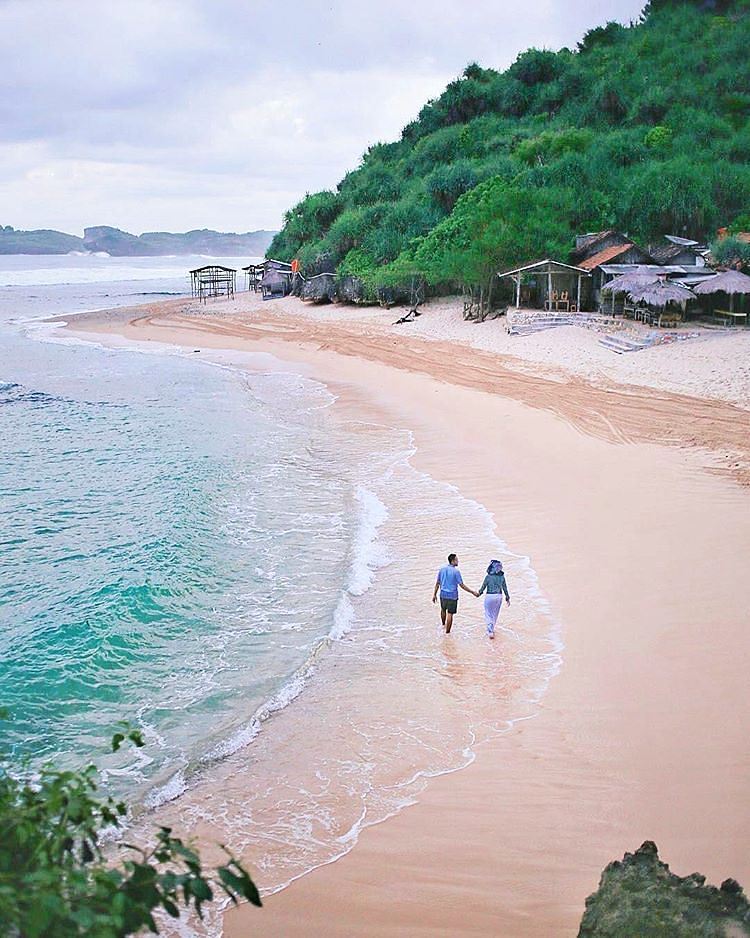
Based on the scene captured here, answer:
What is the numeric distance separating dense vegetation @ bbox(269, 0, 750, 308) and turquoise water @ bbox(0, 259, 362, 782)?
1981 cm

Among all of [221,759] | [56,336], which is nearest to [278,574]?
[221,759]

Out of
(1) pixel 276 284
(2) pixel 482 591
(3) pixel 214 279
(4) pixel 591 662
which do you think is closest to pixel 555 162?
(1) pixel 276 284

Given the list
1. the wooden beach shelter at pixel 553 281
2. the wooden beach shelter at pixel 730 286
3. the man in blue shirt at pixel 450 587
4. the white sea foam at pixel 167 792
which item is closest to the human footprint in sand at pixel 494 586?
the man in blue shirt at pixel 450 587

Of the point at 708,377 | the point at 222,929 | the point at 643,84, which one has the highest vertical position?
the point at 643,84

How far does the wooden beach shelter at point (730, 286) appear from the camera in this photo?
28469mm

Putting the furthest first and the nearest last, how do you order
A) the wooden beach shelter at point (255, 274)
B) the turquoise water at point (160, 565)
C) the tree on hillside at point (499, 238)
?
the wooden beach shelter at point (255, 274)
the tree on hillside at point (499, 238)
the turquoise water at point (160, 565)

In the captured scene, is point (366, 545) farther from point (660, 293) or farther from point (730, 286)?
point (730, 286)

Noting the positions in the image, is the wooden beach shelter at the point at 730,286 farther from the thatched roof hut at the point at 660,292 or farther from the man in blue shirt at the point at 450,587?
the man in blue shirt at the point at 450,587

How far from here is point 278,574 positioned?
1320 cm

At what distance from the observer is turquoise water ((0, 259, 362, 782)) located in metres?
9.57

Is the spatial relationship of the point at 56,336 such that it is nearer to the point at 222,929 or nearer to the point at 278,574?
the point at 278,574

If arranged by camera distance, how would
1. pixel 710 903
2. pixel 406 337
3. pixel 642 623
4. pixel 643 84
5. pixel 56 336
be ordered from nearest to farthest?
pixel 710 903 < pixel 642 623 < pixel 406 337 < pixel 56 336 < pixel 643 84

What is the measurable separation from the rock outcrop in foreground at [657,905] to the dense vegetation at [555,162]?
34.9 metres

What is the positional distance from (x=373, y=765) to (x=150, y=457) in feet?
46.0
